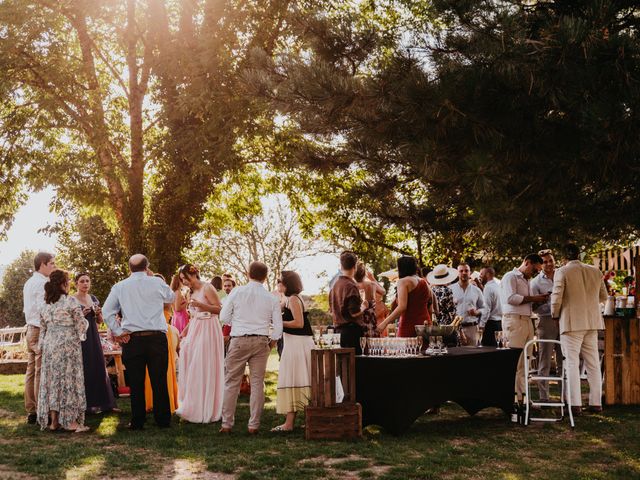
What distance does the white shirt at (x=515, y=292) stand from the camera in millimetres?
10273

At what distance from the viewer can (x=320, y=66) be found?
20.3 ft

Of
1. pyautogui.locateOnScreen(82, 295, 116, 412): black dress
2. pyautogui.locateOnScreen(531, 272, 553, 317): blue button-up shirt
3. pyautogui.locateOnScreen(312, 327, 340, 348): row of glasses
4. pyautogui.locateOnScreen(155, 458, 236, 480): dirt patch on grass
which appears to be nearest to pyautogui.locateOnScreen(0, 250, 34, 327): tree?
pyautogui.locateOnScreen(82, 295, 116, 412): black dress

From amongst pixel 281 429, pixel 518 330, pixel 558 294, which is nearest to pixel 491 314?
pixel 518 330

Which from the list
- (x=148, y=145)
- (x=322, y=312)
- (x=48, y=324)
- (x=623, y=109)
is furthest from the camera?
(x=322, y=312)

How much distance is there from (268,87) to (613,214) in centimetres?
356

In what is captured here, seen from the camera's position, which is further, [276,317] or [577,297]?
[577,297]

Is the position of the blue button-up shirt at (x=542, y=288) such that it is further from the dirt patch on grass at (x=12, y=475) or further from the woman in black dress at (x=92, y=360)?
the dirt patch on grass at (x=12, y=475)

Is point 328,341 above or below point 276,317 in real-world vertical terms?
below

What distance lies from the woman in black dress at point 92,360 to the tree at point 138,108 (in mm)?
7553

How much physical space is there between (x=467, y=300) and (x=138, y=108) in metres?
11.0

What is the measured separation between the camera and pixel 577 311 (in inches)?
376

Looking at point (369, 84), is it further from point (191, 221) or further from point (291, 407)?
point (191, 221)

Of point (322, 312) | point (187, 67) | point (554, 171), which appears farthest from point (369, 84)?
point (322, 312)

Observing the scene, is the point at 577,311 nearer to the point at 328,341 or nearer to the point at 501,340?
the point at 501,340
